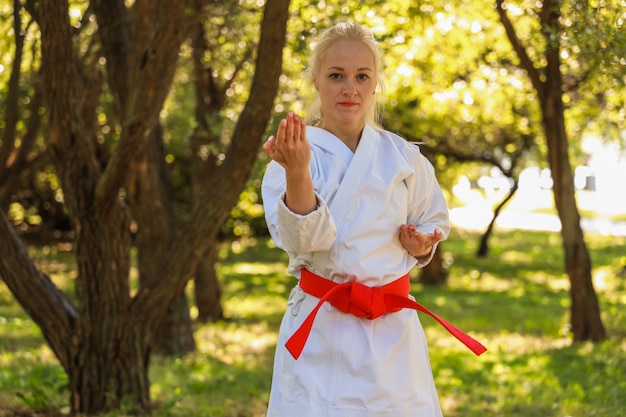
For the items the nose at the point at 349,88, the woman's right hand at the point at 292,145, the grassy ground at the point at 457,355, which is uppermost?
the nose at the point at 349,88

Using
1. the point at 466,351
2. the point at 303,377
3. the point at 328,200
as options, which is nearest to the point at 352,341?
the point at 303,377

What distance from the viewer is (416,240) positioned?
2.96 meters

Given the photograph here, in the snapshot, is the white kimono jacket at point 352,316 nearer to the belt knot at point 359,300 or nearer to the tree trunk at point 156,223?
the belt knot at point 359,300

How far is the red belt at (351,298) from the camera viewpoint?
284cm

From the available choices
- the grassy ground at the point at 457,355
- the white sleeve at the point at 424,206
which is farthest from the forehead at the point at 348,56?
the grassy ground at the point at 457,355

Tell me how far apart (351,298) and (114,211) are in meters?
2.88

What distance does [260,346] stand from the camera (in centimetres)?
1014

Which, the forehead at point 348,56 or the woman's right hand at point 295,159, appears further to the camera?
the forehead at point 348,56

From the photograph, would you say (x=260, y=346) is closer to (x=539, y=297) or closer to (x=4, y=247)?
(x=4, y=247)

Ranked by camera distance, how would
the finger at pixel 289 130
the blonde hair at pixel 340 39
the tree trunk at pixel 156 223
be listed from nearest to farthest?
the finger at pixel 289 130
the blonde hair at pixel 340 39
the tree trunk at pixel 156 223

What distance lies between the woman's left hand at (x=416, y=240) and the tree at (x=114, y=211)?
2.29 m

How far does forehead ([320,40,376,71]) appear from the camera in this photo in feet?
9.98

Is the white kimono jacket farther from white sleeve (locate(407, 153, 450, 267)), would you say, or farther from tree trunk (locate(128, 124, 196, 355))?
tree trunk (locate(128, 124, 196, 355))

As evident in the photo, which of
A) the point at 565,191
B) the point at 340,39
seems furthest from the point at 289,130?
the point at 565,191
